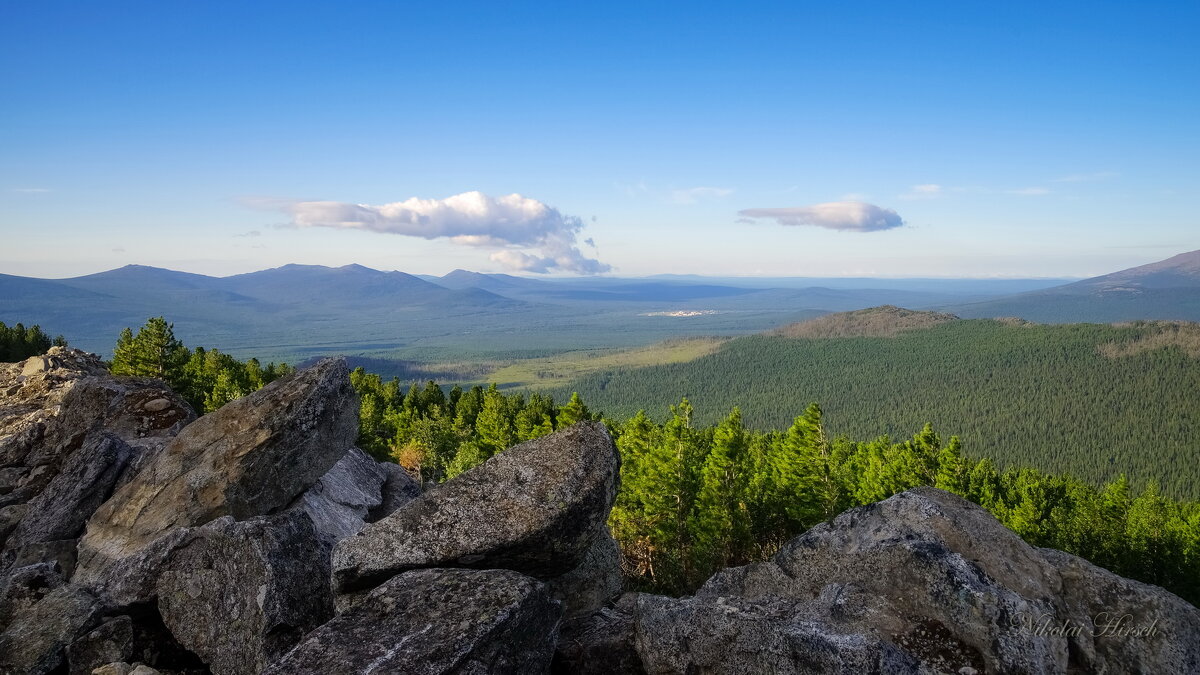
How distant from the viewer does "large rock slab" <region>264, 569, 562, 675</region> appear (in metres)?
9.66

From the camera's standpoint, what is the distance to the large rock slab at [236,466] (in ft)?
58.1

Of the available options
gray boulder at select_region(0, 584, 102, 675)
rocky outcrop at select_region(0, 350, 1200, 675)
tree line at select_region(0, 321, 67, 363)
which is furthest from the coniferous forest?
gray boulder at select_region(0, 584, 102, 675)

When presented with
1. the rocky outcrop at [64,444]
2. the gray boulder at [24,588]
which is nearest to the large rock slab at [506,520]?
the gray boulder at [24,588]

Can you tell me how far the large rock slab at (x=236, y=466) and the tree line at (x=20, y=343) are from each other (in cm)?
6126

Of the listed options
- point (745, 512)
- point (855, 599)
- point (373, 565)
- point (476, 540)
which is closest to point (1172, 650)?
point (855, 599)

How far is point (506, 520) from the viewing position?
1262 centimetres

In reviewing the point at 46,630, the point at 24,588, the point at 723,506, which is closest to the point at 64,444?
the point at 24,588

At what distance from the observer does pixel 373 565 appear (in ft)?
40.0

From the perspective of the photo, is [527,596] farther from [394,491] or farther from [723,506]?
[723,506]

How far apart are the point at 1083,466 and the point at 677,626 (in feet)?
712

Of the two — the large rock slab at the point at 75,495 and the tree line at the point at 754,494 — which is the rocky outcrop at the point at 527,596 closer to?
the large rock slab at the point at 75,495

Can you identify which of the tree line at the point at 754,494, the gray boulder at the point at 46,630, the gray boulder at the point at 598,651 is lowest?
the tree line at the point at 754,494

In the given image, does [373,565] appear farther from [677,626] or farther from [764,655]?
[764,655]

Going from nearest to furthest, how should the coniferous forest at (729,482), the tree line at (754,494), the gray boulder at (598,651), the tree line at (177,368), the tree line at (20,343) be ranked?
the gray boulder at (598,651) → the tree line at (754,494) → the coniferous forest at (729,482) → the tree line at (177,368) → the tree line at (20,343)
